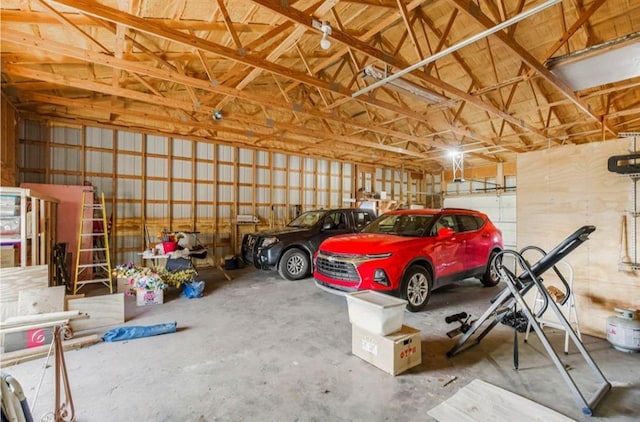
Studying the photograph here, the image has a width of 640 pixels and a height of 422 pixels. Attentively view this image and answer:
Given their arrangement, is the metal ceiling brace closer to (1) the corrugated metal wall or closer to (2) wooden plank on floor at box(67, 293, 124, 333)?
(2) wooden plank on floor at box(67, 293, 124, 333)

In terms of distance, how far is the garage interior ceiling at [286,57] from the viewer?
3516mm

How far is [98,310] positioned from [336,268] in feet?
10.1

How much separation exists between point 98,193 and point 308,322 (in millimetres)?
6219

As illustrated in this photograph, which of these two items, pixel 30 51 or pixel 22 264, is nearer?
pixel 22 264

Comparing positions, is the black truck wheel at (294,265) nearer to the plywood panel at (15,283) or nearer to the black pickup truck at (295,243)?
the black pickup truck at (295,243)

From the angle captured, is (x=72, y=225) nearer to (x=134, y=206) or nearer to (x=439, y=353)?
(x=134, y=206)

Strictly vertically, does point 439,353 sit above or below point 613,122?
below

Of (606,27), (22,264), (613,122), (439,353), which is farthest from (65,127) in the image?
(613,122)

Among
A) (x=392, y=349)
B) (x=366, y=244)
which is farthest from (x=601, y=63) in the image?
(x=392, y=349)

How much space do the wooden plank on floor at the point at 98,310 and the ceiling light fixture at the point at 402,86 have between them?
15.2ft

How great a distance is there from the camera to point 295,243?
20.3 feet

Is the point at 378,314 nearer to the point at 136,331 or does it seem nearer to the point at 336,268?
the point at 336,268

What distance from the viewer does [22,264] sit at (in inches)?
142

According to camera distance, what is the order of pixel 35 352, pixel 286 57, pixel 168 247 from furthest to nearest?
1. pixel 286 57
2. pixel 168 247
3. pixel 35 352
